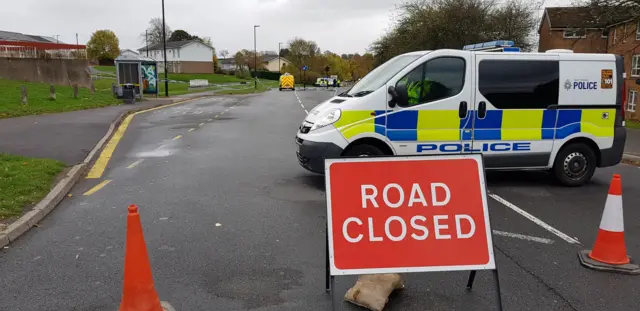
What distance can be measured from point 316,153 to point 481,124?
2431 millimetres

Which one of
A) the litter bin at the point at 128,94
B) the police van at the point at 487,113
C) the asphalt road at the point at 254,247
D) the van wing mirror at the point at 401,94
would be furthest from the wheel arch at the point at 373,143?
the litter bin at the point at 128,94

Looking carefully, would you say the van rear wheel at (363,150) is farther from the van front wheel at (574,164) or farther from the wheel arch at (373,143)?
the van front wheel at (574,164)

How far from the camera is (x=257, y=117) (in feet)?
64.0

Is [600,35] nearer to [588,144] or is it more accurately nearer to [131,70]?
[588,144]

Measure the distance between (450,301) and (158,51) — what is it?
10998 cm

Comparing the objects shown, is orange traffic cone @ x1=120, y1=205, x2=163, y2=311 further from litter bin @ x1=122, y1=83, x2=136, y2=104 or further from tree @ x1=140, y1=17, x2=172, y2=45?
tree @ x1=140, y1=17, x2=172, y2=45

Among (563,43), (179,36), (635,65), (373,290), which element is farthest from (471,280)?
(179,36)

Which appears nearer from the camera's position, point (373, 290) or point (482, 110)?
point (373, 290)

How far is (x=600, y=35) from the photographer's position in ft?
64.1

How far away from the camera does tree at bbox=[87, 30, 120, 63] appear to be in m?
94.1

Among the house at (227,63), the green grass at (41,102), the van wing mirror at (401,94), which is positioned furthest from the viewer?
the house at (227,63)

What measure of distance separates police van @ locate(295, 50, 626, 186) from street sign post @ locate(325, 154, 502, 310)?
10.6 feet

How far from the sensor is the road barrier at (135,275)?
11.0 feet

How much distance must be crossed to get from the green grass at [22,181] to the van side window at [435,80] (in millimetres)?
5112
